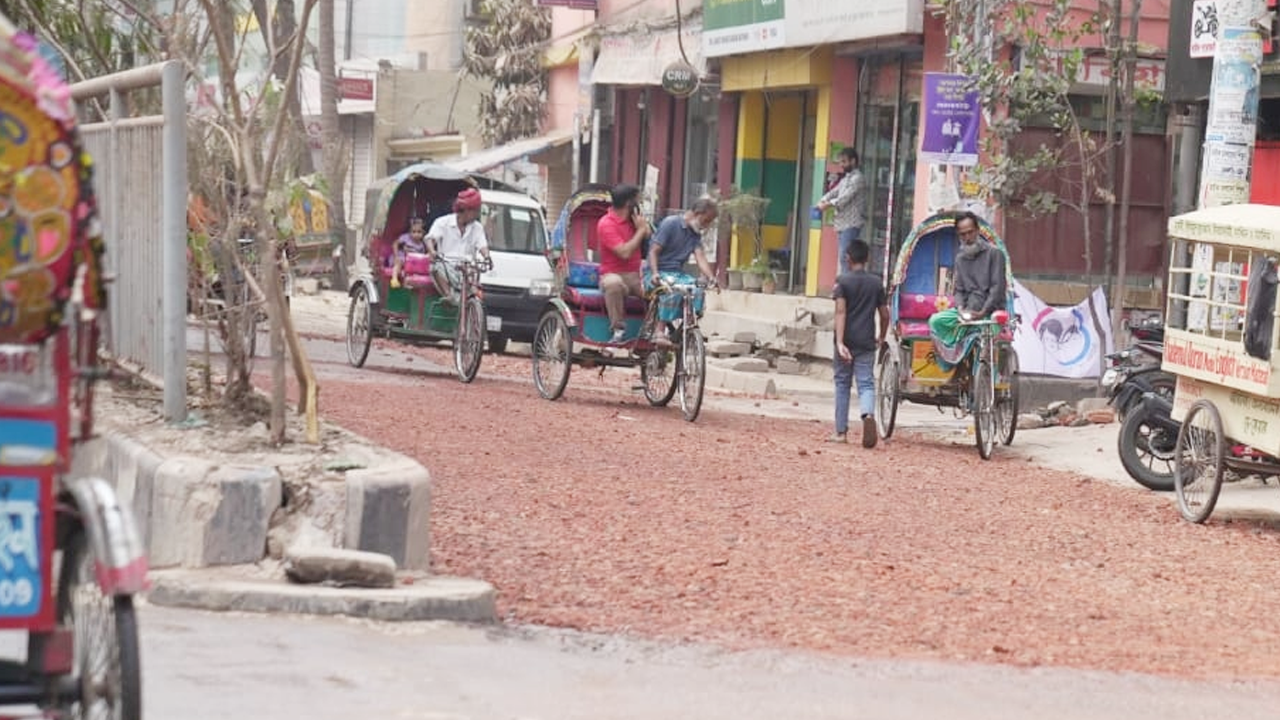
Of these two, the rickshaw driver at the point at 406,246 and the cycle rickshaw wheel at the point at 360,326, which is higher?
the rickshaw driver at the point at 406,246

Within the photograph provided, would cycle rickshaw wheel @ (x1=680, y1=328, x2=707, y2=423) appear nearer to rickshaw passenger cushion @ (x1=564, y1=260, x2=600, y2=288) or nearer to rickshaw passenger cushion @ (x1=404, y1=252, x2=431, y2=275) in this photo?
rickshaw passenger cushion @ (x1=564, y1=260, x2=600, y2=288)

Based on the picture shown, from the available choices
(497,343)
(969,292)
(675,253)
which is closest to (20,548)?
(969,292)

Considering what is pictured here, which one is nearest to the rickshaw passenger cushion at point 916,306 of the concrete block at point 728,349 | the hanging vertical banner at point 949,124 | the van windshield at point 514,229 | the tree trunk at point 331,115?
the hanging vertical banner at point 949,124

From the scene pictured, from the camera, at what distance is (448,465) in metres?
12.7

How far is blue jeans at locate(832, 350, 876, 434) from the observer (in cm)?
1730

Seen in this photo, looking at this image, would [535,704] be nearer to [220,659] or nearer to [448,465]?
[220,659]

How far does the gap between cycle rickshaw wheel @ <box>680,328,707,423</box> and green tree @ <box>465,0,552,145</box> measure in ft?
80.5

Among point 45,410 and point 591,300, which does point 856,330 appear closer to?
point 591,300

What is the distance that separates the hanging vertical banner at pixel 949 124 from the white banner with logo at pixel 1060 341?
166 centimetres

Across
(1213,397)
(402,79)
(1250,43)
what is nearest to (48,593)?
(1213,397)

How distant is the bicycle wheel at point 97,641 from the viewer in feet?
17.0

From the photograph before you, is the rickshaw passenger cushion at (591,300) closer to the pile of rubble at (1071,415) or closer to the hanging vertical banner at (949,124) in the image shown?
the hanging vertical banner at (949,124)

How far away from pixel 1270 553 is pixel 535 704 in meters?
6.36

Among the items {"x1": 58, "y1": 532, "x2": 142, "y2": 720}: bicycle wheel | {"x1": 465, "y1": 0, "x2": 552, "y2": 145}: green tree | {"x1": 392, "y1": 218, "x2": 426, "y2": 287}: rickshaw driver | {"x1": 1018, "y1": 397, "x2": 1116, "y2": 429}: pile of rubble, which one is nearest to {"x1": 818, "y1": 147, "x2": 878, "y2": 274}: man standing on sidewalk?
{"x1": 392, "y1": 218, "x2": 426, "y2": 287}: rickshaw driver
